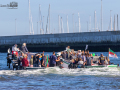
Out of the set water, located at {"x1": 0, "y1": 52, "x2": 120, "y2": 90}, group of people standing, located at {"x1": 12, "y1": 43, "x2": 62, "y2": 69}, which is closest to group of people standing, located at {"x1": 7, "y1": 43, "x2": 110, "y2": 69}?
group of people standing, located at {"x1": 12, "y1": 43, "x2": 62, "y2": 69}

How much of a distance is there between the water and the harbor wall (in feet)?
202

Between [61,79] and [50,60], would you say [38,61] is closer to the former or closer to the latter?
[50,60]

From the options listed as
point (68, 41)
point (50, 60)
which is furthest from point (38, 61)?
point (68, 41)

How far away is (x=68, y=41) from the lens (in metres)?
99.0

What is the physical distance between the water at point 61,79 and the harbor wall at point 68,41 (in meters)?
61.6

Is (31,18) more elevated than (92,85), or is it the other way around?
(31,18)

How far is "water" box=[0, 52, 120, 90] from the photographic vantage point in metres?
21.4

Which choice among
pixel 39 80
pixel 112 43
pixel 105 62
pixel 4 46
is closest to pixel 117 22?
pixel 112 43

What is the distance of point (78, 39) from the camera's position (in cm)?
9725

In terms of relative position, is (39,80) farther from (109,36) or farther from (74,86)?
(109,36)

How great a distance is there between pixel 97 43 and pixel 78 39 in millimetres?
5852

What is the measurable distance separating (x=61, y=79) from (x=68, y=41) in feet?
243

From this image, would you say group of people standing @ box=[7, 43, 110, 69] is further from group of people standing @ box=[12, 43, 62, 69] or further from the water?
the water

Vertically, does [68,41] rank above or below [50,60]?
above
